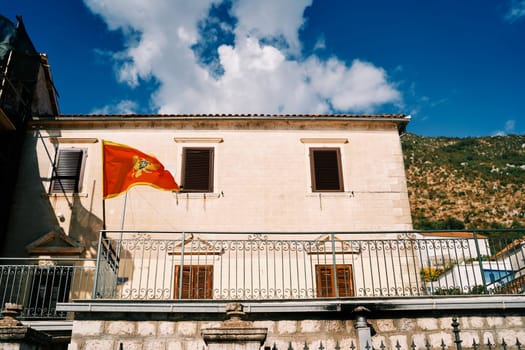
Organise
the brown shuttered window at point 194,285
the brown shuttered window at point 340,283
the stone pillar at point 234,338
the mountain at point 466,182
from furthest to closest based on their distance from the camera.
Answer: the mountain at point 466,182 < the brown shuttered window at point 340,283 < the brown shuttered window at point 194,285 < the stone pillar at point 234,338

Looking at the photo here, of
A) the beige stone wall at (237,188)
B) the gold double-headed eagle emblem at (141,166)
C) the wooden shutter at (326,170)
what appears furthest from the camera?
the wooden shutter at (326,170)

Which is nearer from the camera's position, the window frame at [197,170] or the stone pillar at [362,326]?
the stone pillar at [362,326]

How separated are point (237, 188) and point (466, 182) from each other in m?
60.7

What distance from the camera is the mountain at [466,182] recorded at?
58.4 meters

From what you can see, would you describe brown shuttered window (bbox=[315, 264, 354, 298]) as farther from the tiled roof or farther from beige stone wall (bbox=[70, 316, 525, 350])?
the tiled roof

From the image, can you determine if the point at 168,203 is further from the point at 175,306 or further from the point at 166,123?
the point at 175,306

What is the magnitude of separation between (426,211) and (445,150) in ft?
75.5

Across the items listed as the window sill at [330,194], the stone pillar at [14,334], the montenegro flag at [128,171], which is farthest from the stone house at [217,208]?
the stone pillar at [14,334]

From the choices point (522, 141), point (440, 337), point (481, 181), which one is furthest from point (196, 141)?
point (522, 141)

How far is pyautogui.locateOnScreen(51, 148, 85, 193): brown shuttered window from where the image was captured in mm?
13758

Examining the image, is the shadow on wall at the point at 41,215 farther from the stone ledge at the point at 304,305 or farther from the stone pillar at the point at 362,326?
the stone pillar at the point at 362,326

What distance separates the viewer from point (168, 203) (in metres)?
13.6

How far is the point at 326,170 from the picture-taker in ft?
46.5

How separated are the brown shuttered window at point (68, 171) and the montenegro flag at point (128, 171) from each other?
3387 millimetres
